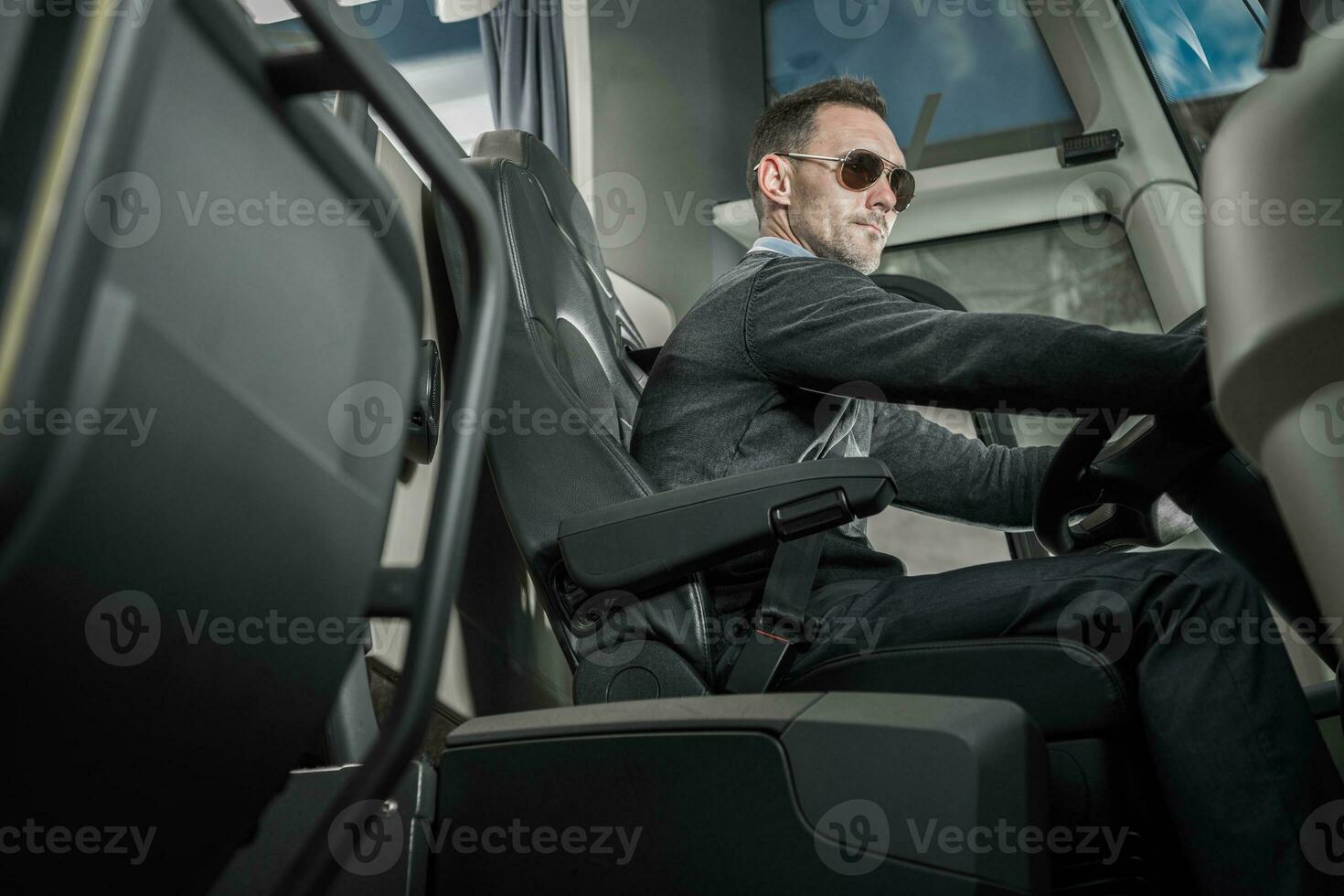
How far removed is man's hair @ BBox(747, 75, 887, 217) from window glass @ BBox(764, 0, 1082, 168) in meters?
1.16

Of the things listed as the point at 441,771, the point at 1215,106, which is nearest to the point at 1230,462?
the point at 441,771

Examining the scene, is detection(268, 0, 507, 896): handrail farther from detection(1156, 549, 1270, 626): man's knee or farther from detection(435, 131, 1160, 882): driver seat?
detection(1156, 549, 1270, 626): man's knee

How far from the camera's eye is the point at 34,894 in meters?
0.40

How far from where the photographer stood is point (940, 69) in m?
2.99
